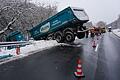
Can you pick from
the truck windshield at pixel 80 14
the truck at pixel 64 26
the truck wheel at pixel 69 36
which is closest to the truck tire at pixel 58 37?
the truck at pixel 64 26

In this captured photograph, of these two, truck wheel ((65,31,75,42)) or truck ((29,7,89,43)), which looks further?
truck wheel ((65,31,75,42))

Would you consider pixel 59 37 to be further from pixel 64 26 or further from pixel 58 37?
pixel 64 26

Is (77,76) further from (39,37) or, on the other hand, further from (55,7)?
(55,7)

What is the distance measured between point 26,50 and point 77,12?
7594mm

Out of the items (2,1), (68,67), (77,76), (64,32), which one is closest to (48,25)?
(64,32)

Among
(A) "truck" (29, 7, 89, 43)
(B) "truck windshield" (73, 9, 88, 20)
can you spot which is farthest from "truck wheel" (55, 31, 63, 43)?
(B) "truck windshield" (73, 9, 88, 20)

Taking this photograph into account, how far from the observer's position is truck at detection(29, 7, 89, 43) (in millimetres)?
25875

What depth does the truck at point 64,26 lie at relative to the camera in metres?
25.9

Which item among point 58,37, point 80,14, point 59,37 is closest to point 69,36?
point 59,37

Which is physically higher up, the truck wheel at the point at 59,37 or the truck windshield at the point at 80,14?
the truck windshield at the point at 80,14

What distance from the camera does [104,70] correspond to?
11250 millimetres

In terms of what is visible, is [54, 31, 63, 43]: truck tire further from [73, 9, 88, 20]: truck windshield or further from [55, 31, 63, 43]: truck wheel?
[73, 9, 88, 20]: truck windshield

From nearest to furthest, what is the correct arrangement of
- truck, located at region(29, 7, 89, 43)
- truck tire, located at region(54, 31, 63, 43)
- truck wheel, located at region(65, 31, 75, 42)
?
truck, located at region(29, 7, 89, 43), truck wheel, located at region(65, 31, 75, 42), truck tire, located at region(54, 31, 63, 43)

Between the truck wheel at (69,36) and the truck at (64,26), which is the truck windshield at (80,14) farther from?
the truck wheel at (69,36)
